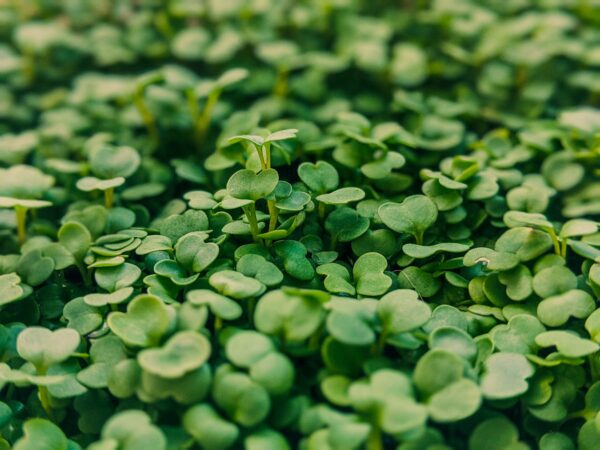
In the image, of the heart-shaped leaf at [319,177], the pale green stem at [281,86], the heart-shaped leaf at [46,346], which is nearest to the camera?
the heart-shaped leaf at [46,346]

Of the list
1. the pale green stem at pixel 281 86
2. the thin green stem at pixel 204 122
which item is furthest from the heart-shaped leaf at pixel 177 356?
the pale green stem at pixel 281 86

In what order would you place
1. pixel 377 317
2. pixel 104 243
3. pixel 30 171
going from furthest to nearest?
pixel 30 171 < pixel 104 243 < pixel 377 317

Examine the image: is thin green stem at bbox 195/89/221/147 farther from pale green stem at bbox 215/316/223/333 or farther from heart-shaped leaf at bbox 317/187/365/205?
pale green stem at bbox 215/316/223/333

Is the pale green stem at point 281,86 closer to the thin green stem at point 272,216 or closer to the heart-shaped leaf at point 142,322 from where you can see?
the thin green stem at point 272,216

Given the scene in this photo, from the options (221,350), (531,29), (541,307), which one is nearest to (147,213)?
(221,350)

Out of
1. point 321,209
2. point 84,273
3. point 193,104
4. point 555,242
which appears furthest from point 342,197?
point 193,104

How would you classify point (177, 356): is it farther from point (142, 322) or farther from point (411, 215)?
point (411, 215)

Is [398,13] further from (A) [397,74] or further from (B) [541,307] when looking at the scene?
(B) [541,307]

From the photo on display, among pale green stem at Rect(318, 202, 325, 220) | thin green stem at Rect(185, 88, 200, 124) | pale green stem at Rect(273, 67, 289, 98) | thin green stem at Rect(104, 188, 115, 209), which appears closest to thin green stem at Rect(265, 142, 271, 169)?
pale green stem at Rect(318, 202, 325, 220)
